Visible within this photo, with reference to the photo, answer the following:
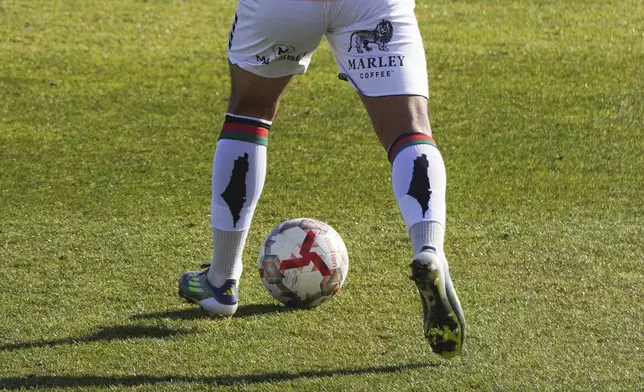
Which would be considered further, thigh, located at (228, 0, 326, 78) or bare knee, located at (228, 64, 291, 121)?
bare knee, located at (228, 64, 291, 121)

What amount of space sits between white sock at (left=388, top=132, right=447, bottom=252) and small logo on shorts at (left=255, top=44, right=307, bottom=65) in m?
0.57

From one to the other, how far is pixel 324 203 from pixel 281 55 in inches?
101

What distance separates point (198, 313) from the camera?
16.6ft

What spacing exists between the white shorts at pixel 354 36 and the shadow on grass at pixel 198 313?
3.77ft

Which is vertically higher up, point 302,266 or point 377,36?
point 377,36

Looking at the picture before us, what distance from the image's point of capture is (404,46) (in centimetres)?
427

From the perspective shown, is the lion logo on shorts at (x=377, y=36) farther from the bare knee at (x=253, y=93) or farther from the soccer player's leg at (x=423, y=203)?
the bare knee at (x=253, y=93)

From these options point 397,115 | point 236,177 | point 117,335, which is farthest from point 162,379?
point 397,115

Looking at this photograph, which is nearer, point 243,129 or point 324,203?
point 243,129

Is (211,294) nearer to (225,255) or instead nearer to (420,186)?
(225,255)

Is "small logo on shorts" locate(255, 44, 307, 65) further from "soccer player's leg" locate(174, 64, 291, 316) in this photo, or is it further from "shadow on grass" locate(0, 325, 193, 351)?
"shadow on grass" locate(0, 325, 193, 351)

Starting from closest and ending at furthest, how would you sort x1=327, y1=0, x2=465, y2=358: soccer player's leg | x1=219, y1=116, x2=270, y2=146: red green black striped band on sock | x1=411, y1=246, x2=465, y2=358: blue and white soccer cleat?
x1=411, y1=246, x2=465, y2=358: blue and white soccer cleat < x1=327, y1=0, x2=465, y2=358: soccer player's leg < x1=219, y1=116, x2=270, y2=146: red green black striped band on sock

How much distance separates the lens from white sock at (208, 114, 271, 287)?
4.74 meters

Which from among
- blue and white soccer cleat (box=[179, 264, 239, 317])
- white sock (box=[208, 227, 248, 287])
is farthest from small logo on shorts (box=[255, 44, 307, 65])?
blue and white soccer cleat (box=[179, 264, 239, 317])
